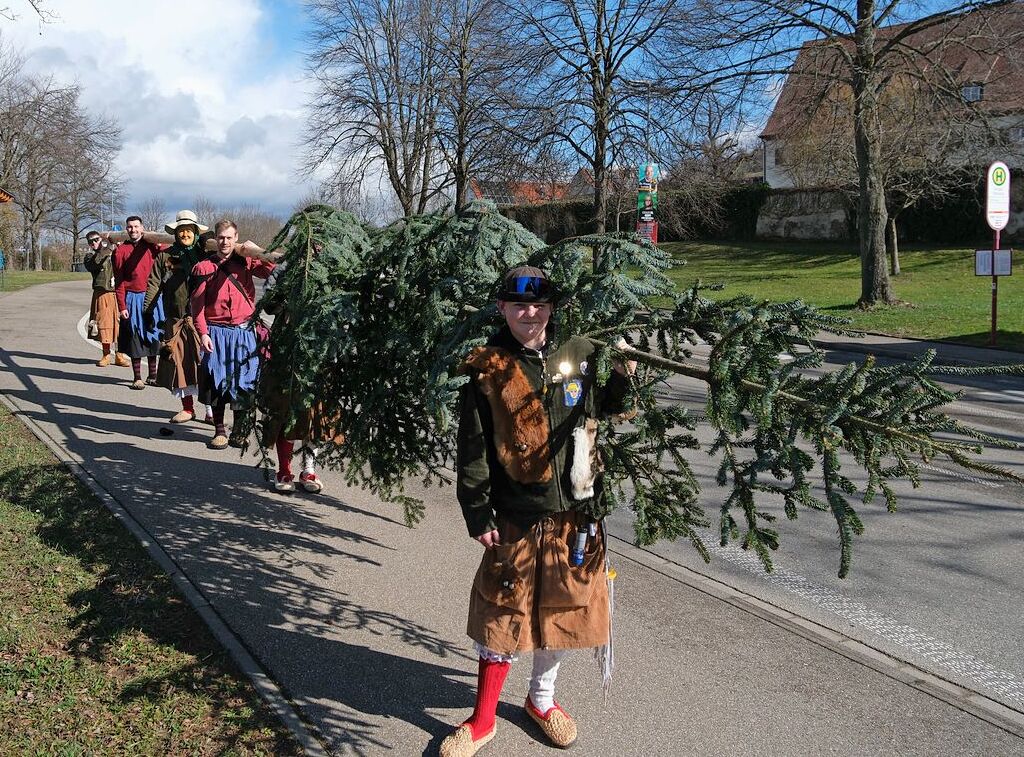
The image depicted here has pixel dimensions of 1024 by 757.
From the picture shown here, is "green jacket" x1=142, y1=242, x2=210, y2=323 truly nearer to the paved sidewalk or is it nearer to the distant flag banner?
the paved sidewalk

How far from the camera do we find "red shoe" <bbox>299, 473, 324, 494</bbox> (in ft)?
21.7

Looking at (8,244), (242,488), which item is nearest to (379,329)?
(242,488)

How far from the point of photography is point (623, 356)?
11.0 ft

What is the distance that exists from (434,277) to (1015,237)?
116ft

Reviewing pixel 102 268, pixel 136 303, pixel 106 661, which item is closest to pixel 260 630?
pixel 106 661

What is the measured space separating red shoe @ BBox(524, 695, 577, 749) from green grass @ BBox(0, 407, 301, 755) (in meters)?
0.92

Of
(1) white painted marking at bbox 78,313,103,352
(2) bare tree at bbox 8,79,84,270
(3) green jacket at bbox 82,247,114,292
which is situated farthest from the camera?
(2) bare tree at bbox 8,79,84,270

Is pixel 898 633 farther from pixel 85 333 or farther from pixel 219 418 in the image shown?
pixel 85 333

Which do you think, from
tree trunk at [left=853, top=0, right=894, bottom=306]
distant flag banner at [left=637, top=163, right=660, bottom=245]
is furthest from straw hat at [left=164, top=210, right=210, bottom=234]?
tree trunk at [left=853, top=0, right=894, bottom=306]

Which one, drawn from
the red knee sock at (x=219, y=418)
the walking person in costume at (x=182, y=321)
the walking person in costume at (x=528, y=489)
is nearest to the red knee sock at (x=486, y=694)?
the walking person in costume at (x=528, y=489)

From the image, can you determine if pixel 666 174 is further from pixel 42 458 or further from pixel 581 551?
pixel 581 551

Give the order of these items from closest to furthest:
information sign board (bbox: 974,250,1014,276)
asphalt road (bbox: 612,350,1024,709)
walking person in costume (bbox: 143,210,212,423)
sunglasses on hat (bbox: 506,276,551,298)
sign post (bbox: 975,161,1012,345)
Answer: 1. sunglasses on hat (bbox: 506,276,551,298)
2. asphalt road (bbox: 612,350,1024,709)
3. walking person in costume (bbox: 143,210,212,423)
4. information sign board (bbox: 974,250,1014,276)
5. sign post (bbox: 975,161,1012,345)

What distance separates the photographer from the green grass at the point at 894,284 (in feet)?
60.7

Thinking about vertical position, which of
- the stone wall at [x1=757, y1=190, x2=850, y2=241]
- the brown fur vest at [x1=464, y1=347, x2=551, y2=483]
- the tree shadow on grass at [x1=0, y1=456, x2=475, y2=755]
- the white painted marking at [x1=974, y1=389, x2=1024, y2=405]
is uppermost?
the stone wall at [x1=757, y1=190, x2=850, y2=241]
